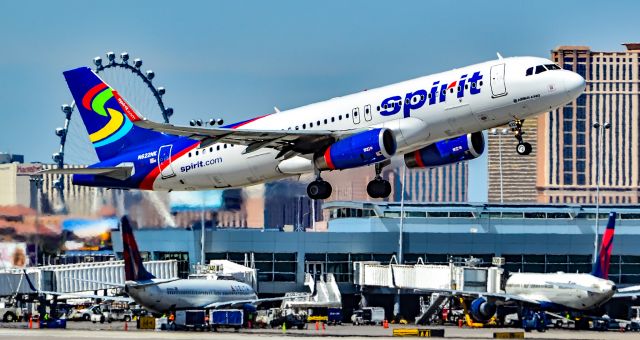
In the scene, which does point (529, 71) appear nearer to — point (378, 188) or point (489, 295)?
point (378, 188)

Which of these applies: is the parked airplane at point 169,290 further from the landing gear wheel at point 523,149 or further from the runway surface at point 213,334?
the landing gear wheel at point 523,149

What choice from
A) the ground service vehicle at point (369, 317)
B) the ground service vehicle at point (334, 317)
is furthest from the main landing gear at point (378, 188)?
the ground service vehicle at point (369, 317)

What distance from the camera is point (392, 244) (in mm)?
163125

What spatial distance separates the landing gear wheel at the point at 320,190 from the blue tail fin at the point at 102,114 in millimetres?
13877

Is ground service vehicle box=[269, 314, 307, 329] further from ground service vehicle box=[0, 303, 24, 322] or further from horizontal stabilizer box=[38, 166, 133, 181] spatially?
horizontal stabilizer box=[38, 166, 133, 181]

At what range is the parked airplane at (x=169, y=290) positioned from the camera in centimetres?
11850

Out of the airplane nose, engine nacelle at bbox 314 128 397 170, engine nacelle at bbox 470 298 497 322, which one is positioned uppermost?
the airplane nose

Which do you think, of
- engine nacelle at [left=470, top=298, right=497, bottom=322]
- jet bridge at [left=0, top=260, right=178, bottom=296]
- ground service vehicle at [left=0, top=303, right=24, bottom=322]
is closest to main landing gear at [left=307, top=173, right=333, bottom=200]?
engine nacelle at [left=470, top=298, right=497, bottom=322]

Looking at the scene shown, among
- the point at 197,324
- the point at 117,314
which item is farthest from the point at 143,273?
the point at 117,314

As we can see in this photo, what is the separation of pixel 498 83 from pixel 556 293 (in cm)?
4953

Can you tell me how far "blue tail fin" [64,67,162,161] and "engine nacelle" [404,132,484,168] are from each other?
60.6 ft

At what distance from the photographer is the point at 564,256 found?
164125 mm

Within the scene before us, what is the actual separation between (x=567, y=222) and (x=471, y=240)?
16294 millimetres

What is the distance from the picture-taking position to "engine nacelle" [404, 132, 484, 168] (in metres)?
87.4
